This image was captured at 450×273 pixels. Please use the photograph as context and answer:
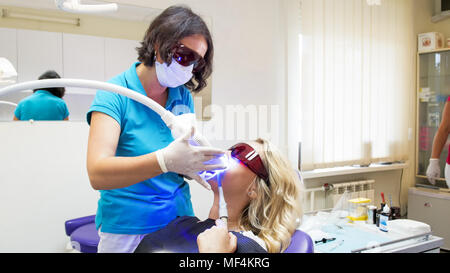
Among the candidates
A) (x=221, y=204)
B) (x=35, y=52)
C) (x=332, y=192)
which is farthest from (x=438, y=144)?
(x=35, y=52)

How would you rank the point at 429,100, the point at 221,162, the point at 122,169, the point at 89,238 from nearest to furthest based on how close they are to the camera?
the point at 122,169 → the point at 221,162 → the point at 89,238 → the point at 429,100

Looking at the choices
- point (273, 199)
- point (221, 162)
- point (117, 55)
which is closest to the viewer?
point (221, 162)

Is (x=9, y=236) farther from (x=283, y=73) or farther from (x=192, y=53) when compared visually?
(x=283, y=73)

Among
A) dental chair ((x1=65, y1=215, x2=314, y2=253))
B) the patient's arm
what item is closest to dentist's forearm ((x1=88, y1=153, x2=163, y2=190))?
the patient's arm

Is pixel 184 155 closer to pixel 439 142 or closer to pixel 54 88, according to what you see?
pixel 54 88

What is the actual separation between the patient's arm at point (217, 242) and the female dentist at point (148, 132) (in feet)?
0.46

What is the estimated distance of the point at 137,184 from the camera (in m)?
1.04

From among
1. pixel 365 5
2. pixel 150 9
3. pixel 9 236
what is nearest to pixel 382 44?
pixel 365 5

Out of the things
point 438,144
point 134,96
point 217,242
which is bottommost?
point 217,242

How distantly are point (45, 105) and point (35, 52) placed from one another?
29 centimetres

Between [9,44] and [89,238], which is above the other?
[9,44]

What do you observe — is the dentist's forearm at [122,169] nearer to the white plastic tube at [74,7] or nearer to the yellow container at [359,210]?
the white plastic tube at [74,7]

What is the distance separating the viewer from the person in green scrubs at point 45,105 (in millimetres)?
1841

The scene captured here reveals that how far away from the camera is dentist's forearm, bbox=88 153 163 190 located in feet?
2.59
